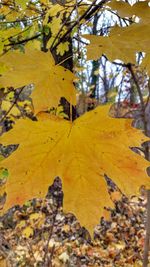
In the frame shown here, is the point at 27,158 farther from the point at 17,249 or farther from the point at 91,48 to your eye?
the point at 17,249

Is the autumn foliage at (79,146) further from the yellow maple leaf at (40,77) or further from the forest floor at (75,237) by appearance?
the forest floor at (75,237)

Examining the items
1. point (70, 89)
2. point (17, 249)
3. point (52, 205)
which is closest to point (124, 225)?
point (52, 205)

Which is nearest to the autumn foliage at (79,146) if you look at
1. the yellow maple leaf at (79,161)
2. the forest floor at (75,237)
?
the yellow maple leaf at (79,161)

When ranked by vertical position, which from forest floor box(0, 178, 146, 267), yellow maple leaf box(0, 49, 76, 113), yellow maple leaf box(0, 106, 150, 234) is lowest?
forest floor box(0, 178, 146, 267)

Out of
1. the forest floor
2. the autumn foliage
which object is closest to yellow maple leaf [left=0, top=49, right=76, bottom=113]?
the autumn foliage

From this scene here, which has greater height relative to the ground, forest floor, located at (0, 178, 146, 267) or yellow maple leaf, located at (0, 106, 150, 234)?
yellow maple leaf, located at (0, 106, 150, 234)

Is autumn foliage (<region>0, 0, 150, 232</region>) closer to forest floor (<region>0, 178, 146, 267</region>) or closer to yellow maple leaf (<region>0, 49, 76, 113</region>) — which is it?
yellow maple leaf (<region>0, 49, 76, 113</region>)

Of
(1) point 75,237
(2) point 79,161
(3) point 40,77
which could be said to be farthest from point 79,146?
(1) point 75,237
